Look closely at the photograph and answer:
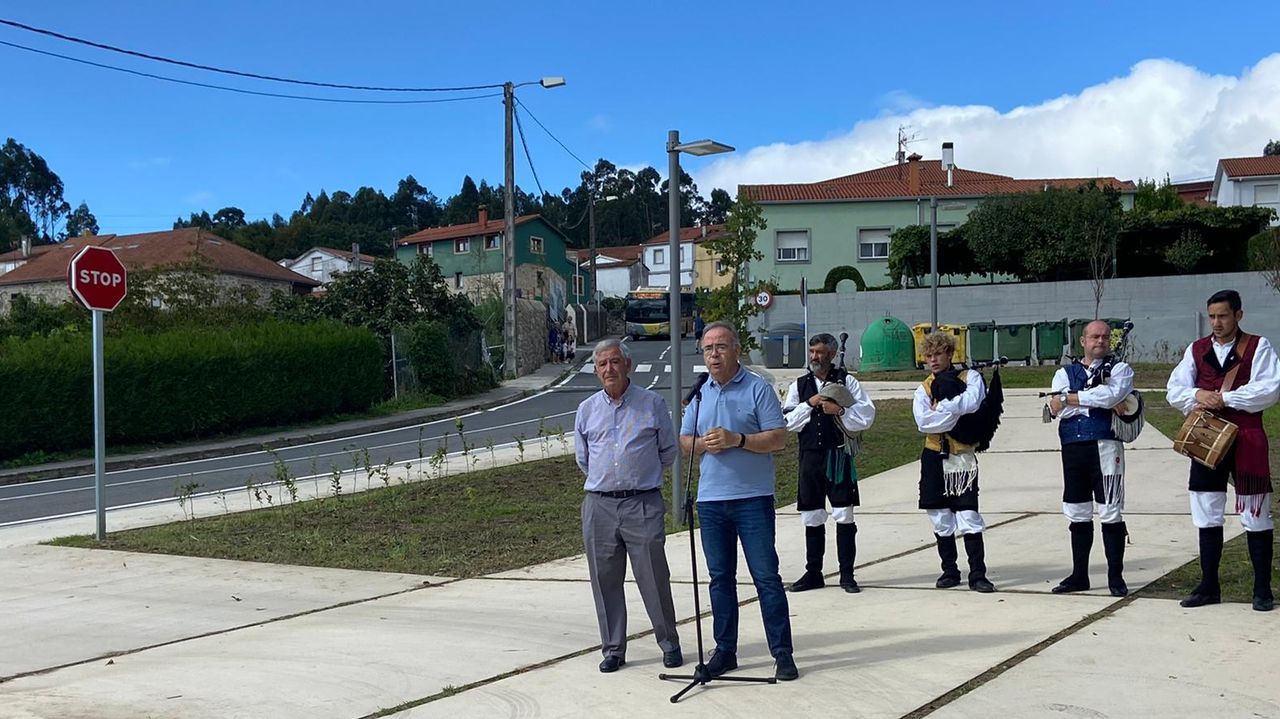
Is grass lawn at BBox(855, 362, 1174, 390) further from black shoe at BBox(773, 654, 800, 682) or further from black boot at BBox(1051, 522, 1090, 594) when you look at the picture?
black shoe at BBox(773, 654, 800, 682)

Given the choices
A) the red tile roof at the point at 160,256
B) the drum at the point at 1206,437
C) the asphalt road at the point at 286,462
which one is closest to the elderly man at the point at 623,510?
the drum at the point at 1206,437

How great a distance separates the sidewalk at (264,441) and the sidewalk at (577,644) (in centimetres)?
1194

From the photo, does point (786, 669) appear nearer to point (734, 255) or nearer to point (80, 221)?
point (734, 255)

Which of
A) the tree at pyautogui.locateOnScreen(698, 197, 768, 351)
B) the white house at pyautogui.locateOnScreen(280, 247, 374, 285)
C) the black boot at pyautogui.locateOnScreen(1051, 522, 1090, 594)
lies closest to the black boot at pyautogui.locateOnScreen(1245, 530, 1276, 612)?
the black boot at pyautogui.locateOnScreen(1051, 522, 1090, 594)

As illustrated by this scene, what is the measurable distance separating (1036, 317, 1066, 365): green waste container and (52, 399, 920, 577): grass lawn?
2347cm

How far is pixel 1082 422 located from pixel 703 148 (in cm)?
491

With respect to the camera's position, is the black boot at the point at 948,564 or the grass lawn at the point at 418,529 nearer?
the black boot at the point at 948,564

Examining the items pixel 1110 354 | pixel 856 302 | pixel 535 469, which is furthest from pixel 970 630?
pixel 856 302

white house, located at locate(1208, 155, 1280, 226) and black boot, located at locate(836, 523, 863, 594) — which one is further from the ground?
white house, located at locate(1208, 155, 1280, 226)

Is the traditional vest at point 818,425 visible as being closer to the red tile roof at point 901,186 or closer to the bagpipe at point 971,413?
the bagpipe at point 971,413

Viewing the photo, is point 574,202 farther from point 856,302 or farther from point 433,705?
point 433,705

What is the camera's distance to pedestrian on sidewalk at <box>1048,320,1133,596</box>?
723cm

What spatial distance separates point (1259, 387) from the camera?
6.57 meters

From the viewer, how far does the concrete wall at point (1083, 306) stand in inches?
1467
